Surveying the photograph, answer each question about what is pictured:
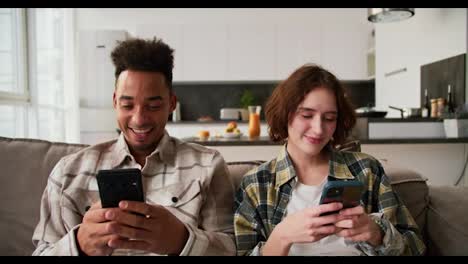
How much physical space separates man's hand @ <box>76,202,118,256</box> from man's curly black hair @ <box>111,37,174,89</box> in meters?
0.39

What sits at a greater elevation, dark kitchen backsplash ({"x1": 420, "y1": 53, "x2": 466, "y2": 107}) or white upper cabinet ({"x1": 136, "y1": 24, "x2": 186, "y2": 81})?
white upper cabinet ({"x1": 136, "y1": 24, "x2": 186, "y2": 81})

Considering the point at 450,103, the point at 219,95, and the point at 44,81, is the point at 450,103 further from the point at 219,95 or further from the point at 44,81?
the point at 44,81

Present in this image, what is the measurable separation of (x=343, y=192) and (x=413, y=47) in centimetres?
403

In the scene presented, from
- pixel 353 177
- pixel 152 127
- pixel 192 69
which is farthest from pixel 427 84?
pixel 152 127

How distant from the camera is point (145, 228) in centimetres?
88

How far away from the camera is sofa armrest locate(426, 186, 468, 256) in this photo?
123 centimetres

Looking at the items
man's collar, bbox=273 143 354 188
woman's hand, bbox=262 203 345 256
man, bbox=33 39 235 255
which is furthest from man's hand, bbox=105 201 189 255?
man's collar, bbox=273 143 354 188

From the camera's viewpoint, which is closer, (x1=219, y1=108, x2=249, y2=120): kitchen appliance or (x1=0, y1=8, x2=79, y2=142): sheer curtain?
(x1=0, y1=8, x2=79, y2=142): sheer curtain

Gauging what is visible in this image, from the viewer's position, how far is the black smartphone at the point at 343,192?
2.77 ft

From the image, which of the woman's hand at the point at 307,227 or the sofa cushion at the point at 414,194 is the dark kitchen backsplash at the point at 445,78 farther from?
the woman's hand at the point at 307,227

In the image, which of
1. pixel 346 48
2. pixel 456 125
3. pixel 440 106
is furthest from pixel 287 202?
pixel 346 48

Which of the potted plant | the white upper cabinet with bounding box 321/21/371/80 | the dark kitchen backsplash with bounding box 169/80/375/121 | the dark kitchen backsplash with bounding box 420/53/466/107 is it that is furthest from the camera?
the dark kitchen backsplash with bounding box 169/80/375/121

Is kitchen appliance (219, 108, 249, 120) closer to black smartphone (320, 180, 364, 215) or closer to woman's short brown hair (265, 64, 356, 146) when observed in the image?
woman's short brown hair (265, 64, 356, 146)

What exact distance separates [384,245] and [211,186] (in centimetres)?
49
